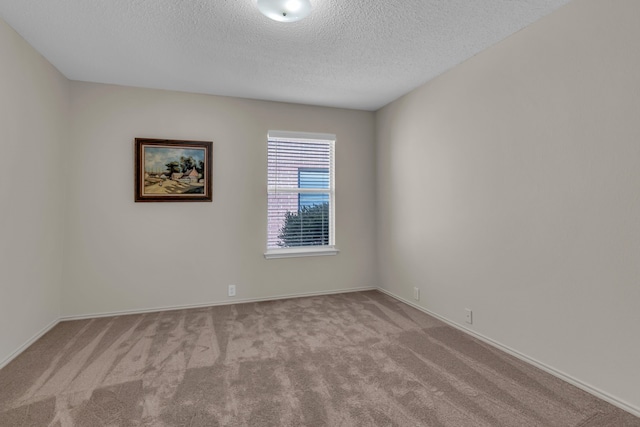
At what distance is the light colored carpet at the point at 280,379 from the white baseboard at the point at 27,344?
5 cm

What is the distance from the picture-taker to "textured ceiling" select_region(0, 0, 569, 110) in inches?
81.7

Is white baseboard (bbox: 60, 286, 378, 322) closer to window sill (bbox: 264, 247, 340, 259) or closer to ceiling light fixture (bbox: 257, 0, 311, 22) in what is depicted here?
window sill (bbox: 264, 247, 340, 259)

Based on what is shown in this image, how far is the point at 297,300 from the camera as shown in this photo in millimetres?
3896

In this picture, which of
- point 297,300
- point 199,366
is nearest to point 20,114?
point 199,366

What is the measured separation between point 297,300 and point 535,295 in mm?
2529

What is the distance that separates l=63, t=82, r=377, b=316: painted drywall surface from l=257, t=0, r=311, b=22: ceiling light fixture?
1.85m

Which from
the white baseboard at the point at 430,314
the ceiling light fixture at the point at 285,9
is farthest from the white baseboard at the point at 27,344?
the ceiling light fixture at the point at 285,9

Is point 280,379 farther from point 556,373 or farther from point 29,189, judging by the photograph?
point 29,189

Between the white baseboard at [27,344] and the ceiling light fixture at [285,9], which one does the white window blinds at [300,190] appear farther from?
the white baseboard at [27,344]

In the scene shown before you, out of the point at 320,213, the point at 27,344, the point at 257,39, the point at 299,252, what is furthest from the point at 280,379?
the point at 257,39

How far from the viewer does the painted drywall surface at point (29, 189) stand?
2.31m

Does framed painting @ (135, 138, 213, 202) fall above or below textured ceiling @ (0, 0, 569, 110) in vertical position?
below

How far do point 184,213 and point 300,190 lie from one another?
1439 mm

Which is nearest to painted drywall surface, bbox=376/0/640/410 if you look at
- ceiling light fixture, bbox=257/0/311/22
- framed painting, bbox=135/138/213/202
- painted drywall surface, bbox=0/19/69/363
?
ceiling light fixture, bbox=257/0/311/22
